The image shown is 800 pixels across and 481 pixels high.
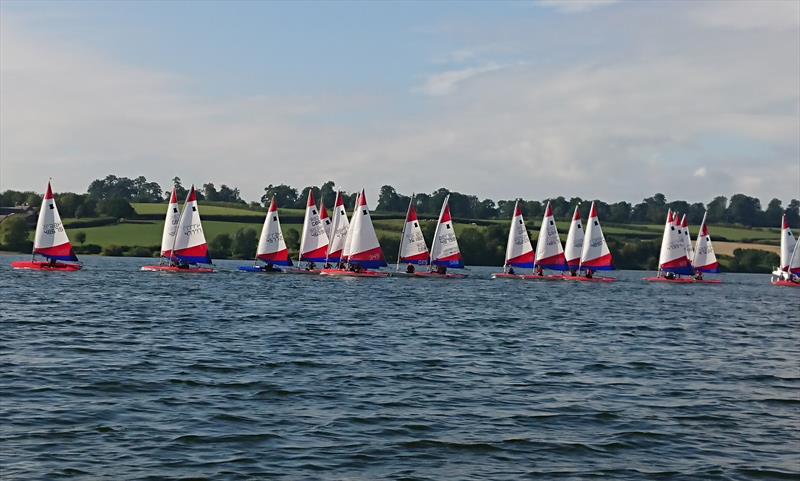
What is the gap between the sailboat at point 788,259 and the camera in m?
124

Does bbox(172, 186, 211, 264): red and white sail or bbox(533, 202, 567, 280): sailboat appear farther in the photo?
bbox(533, 202, 567, 280): sailboat

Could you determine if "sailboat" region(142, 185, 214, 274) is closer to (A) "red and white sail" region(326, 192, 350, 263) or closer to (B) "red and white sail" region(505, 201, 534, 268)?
(A) "red and white sail" region(326, 192, 350, 263)

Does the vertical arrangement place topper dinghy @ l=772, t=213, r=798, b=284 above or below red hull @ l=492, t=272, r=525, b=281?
above

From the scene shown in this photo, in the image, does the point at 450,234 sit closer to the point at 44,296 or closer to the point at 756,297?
the point at 756,297

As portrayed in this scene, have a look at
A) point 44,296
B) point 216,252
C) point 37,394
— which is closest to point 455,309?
point 44,296

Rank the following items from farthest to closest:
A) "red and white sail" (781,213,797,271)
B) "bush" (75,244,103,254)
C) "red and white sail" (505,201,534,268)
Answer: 1. "bush" (75,244,103,254)
2. "red and white sail" (781,213,797,271)
3. "red and white sail" (505,201,534,268)

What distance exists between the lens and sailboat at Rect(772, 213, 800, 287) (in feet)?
407

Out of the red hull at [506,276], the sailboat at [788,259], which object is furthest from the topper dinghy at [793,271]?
the red hull at [506,276]

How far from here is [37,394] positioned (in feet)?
80.2

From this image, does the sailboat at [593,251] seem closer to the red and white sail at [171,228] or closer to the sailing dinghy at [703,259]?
the sailing dinghy at [703,259]

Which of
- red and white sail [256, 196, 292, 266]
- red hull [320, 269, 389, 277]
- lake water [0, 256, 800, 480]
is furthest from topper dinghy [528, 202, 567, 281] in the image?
lake water [0, 256, 800, 480]

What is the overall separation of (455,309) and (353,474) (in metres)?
43.5

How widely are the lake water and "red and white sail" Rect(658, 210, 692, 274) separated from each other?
2842 inches

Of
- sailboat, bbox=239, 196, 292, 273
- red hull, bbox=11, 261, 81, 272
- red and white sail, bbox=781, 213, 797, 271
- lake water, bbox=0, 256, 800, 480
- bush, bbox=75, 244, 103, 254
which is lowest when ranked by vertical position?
lake water, bbox=0, 256, 800, 480
